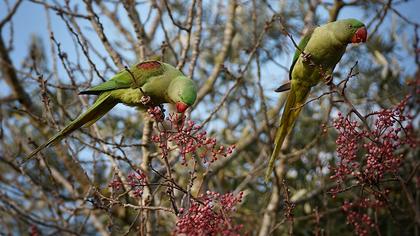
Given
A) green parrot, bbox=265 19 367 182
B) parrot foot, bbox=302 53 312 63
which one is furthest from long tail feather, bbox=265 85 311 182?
parrot foot, bbox=302 53 312 63

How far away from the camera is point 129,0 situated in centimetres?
326

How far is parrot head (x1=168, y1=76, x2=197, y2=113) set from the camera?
2332mm

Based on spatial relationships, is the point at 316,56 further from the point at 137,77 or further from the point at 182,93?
the point at 137,77

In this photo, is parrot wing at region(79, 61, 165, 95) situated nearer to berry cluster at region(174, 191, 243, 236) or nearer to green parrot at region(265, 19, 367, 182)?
green parrot at region(265, 19, 367, 182)

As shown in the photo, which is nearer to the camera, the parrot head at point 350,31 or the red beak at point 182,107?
the red beak at point 182,107

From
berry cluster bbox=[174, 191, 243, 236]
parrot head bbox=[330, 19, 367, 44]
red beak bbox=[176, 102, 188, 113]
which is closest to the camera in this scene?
berry cluster bbox=[174, 191, 243, 236]

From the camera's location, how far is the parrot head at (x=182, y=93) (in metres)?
2.33

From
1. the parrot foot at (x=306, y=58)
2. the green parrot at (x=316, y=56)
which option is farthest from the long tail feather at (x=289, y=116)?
the parrot foot at (x=306, y=58)

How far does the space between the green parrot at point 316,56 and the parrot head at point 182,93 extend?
478mm

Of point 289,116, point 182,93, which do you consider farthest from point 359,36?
point 182,93

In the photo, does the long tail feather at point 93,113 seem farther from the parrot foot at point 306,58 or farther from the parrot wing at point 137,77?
the parrot foot at point 306,58

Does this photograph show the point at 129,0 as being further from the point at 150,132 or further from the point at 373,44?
the point at 373,44

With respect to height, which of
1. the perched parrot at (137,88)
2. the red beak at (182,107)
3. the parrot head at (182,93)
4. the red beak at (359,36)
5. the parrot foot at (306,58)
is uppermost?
the red beak at (359,36)

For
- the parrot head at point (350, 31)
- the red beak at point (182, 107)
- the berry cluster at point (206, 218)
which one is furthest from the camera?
the parrot head at point (350, 31)
